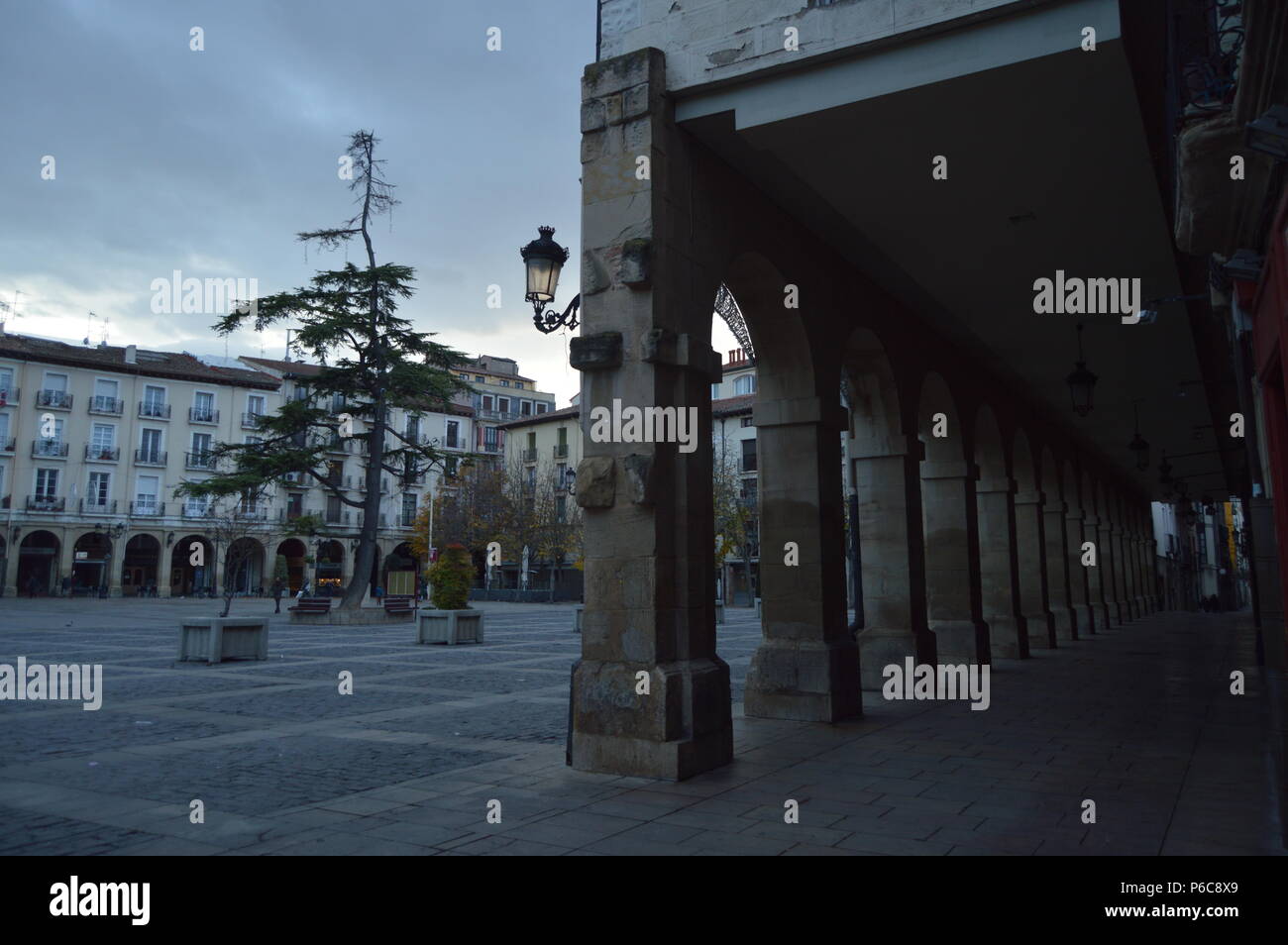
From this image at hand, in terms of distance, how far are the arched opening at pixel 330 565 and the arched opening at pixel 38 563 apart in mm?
14204

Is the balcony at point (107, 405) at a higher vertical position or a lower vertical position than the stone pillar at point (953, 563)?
higher

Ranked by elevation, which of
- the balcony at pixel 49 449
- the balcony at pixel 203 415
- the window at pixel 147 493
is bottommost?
the window at pixel 147 493

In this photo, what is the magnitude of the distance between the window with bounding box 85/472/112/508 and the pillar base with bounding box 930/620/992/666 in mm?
50857

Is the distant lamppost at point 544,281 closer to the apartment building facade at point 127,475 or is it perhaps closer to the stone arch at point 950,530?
the stone arch at point 950,530

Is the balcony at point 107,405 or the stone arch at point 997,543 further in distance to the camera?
the balcony at point 107,405

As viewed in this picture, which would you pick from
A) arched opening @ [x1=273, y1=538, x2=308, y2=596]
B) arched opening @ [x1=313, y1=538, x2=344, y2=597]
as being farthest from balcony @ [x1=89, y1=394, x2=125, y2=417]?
arched opening @ [x1=313, y1=538, x2=344, y2=597]

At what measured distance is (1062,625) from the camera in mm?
19453

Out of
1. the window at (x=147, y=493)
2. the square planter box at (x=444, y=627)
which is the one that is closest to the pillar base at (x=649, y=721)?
the square planter box at (x=444, y=627)

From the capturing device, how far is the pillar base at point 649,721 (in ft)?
20.0

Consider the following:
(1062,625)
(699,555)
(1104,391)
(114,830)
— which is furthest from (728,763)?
(1062,625)

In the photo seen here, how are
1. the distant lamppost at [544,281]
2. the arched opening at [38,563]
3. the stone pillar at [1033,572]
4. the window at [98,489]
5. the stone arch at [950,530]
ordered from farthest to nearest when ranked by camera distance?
the window at [98,489] < the arched opening at [38,563] < the stone pillar at [1033,572] < the stone arch at [950,530] < the distant lamppost at [544,281]

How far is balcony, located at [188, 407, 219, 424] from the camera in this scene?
53.6m
